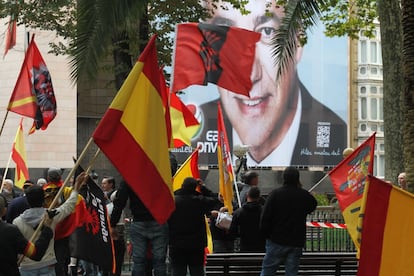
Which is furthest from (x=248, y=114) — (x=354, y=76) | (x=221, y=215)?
(x=221, y=215)

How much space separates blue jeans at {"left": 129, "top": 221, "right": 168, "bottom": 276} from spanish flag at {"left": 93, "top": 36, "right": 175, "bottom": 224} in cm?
278

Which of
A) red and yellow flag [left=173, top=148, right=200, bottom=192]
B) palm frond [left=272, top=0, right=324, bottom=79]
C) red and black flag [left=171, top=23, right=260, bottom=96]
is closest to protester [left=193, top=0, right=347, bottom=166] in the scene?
red and black flag [left=171, top=23, right=260, bottom=96]

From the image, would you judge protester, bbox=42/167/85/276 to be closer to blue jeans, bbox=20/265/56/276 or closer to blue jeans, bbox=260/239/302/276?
blue jeans, bbox=20/265/56/276

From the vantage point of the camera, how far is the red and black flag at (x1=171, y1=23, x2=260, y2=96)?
13898mm

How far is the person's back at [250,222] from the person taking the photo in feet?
38.1

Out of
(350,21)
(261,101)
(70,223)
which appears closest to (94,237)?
(70,223)

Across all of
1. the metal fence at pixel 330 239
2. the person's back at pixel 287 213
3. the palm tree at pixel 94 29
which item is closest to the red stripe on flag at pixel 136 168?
the palm tree at pixel 94 29

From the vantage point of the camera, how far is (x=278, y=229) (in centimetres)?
1012

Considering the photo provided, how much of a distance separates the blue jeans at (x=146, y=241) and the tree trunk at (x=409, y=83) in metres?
3.09

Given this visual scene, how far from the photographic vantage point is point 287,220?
10086 mm

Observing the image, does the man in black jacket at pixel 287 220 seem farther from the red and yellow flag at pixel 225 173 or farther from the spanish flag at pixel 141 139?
the red and yellow flag at pixel 225 173

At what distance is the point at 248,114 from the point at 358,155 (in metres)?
41.4

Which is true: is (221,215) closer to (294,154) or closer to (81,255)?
(81,255)

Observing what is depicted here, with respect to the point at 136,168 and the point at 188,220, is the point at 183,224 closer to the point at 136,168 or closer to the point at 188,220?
the point at 188,220
